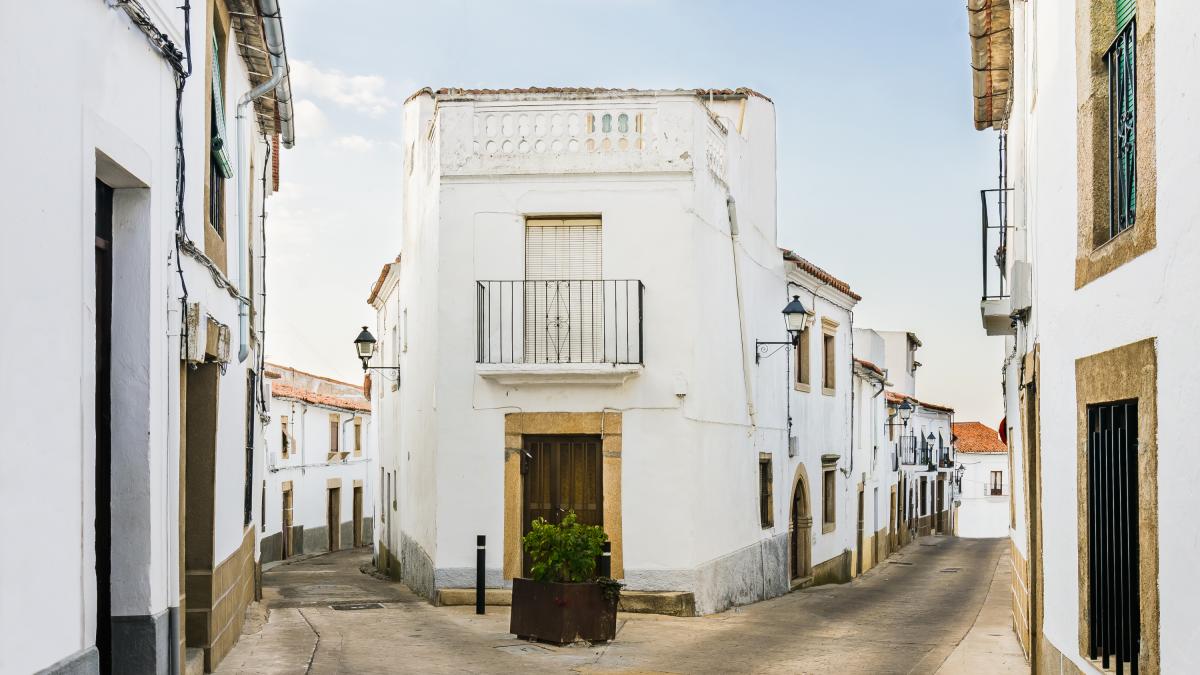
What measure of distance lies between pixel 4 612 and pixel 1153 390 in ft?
15.1

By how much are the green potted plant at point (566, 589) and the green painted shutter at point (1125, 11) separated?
6.92 meters

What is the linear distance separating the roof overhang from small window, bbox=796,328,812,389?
7411mm

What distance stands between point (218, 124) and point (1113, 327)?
264 inches

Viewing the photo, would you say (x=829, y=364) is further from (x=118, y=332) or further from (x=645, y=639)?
(x=118, y=332)

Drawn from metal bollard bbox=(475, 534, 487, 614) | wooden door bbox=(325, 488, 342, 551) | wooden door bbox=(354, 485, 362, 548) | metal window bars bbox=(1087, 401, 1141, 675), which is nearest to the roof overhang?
metal window bars bbox=(1087, 401, 1141, 675)

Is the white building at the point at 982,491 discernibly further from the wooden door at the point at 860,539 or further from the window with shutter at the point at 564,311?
the window with shutter at the point at 564,311

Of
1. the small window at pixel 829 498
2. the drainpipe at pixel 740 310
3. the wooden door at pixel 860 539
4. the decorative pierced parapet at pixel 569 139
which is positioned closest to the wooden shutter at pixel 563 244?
the decorative pierced parapet at pixel 569 139

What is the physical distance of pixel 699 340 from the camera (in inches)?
585

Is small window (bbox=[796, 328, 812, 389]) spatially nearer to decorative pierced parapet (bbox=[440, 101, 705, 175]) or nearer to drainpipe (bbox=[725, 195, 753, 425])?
drainpipe (bbox=[725, 195, 753, 425])

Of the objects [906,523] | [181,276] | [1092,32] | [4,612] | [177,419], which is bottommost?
[906,523]

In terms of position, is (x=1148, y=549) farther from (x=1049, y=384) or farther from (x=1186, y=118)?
(x=1049, y=384)

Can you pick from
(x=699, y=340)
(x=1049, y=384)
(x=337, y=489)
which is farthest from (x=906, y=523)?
(x=1049, y=384)

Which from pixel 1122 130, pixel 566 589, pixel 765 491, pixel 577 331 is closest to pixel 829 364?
pixel 765 491

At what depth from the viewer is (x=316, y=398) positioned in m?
33.7
